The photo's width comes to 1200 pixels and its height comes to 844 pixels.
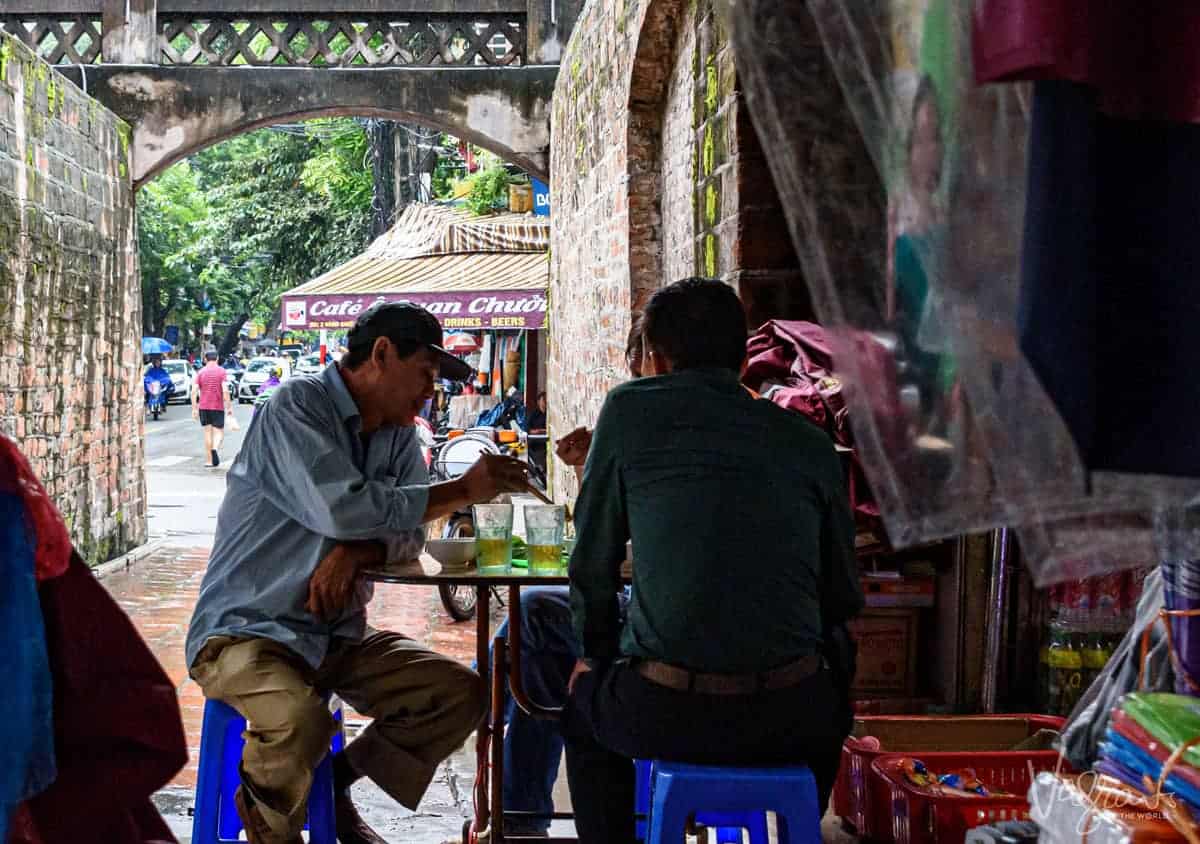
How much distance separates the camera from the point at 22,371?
7.84 m

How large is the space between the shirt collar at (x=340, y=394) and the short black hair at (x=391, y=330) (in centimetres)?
4

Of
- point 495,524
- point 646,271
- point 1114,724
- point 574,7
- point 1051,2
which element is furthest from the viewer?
point 574,7

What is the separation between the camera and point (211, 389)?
18.2 meters

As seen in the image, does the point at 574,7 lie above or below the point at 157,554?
above

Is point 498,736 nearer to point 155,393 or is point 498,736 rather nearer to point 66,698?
point 66,698

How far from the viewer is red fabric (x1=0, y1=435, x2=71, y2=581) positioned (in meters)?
1.91

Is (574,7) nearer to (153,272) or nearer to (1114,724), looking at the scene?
(1114,724)

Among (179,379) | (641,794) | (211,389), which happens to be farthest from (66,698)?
(179,379)

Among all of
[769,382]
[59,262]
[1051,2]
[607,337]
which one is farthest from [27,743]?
[59,262]

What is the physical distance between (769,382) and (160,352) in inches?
1320

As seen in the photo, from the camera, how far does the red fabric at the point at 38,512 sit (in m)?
1.91

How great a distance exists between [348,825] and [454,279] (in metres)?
8.76

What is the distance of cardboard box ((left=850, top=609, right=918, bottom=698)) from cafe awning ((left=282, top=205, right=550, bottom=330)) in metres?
6.71

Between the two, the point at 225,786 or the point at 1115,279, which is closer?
the point at 1115,279
